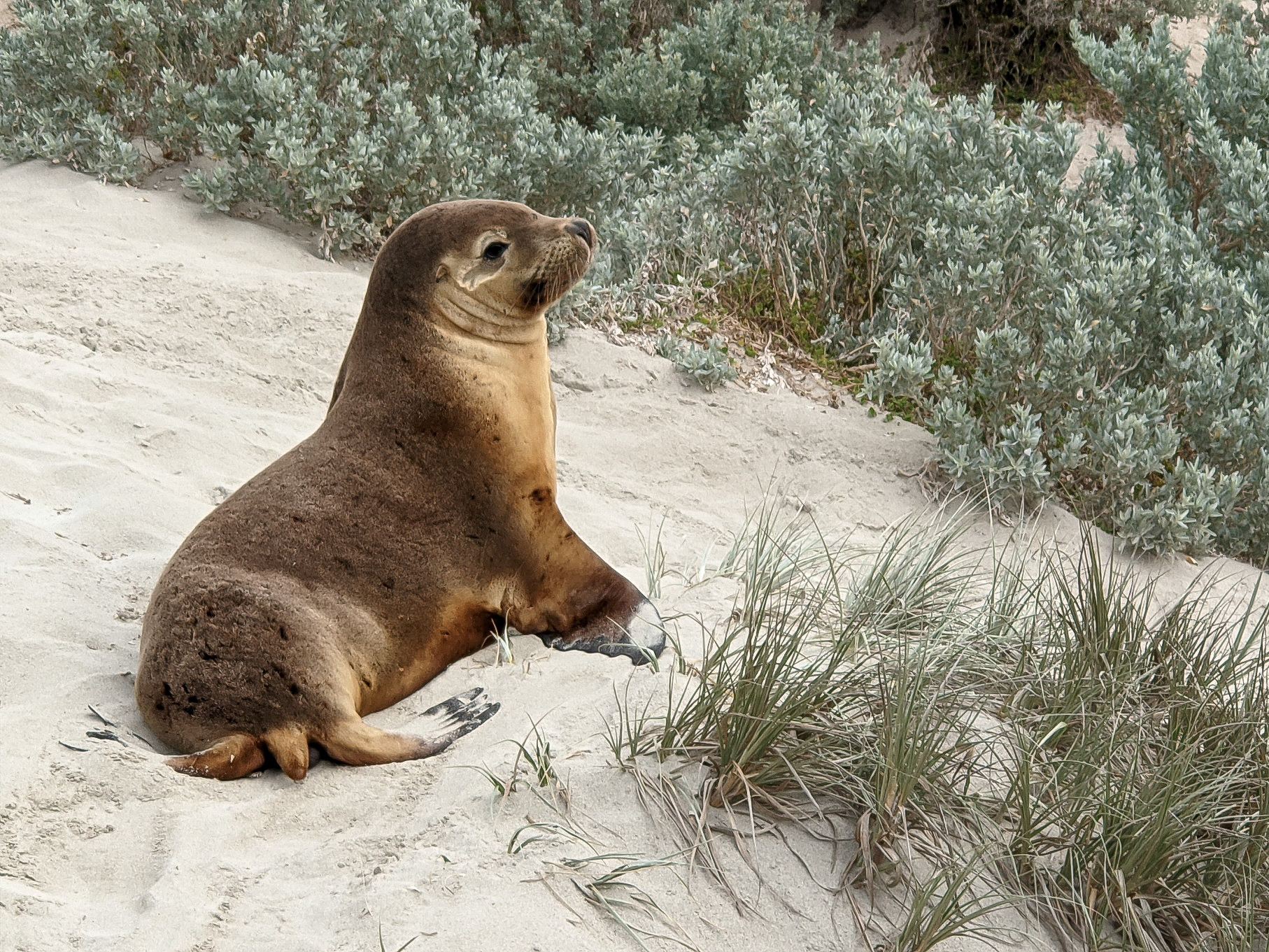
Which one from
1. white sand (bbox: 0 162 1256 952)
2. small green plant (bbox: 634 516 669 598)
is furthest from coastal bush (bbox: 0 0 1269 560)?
small green plant (bbox: 634 516 669 598)

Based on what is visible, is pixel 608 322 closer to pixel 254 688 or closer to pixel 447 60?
pixel 447 60

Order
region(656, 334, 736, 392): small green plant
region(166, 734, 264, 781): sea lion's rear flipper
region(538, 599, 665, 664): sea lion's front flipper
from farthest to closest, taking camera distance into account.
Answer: region(656, 334, 736, 392): small green plant < region(538, 599, 665, 664): sea lion's front flipper < region(166, 734, 264, 781): sea lion's rear flipper

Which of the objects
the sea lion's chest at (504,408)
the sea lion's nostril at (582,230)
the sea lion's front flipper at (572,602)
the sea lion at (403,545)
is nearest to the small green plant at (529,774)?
the sea lion at (403,545)

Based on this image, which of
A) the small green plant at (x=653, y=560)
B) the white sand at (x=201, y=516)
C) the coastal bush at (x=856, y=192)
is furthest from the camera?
the coastal bush at (x=856, y=192)

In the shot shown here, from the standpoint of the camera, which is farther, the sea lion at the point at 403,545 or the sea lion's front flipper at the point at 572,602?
the sea lion's front flipper at the point at 572,602

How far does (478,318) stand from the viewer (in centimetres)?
384

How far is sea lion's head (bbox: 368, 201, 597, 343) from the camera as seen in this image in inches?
150

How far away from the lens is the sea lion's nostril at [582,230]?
3.84 m

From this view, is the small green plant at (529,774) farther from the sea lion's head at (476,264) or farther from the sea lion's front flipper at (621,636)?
the sea lion's head at (476,264)

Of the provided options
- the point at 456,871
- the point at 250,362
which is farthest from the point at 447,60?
the point at 456,871

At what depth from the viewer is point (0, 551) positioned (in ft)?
13.2

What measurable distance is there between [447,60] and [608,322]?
2301mm

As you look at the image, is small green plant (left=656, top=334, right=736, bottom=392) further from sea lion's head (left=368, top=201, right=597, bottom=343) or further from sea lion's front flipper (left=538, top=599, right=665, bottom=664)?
sea lion's front flipper (left=538, top=599, right=665, bottom=664)

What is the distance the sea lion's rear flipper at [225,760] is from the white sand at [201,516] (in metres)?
0.04
